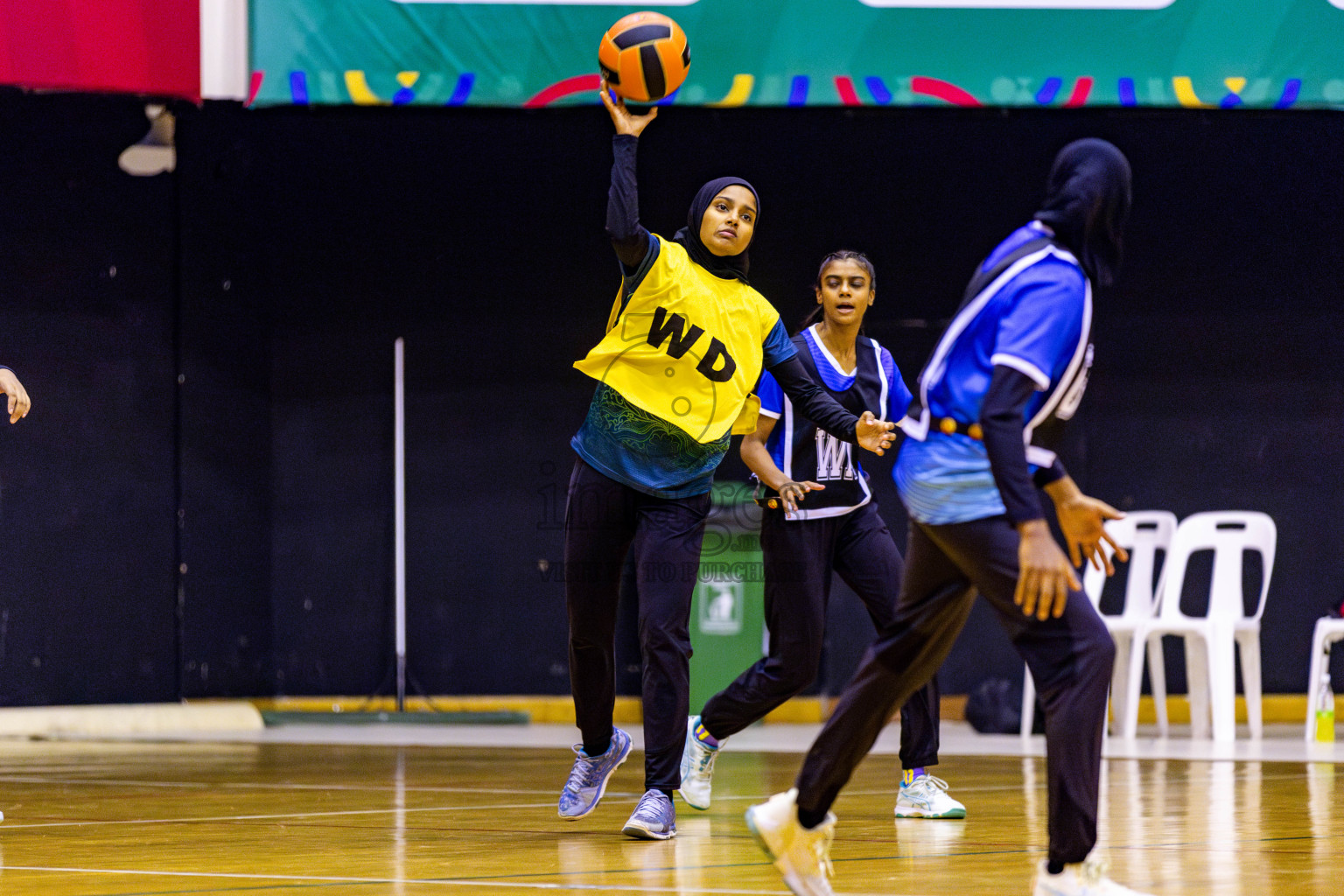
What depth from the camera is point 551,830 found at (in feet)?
16.0

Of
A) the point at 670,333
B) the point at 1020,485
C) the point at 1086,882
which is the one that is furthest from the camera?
the point at 670,333

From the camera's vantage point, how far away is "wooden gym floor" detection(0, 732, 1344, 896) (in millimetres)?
3805

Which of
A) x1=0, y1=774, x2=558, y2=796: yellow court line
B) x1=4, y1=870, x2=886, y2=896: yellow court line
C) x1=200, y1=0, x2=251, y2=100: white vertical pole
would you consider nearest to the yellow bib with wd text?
x1=4, y1=870, x2=886, y2=896: yellow court line

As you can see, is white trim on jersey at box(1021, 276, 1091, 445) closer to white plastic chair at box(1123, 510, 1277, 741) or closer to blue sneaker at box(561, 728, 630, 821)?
blue sneaker at box(561, 728, 630, 821)

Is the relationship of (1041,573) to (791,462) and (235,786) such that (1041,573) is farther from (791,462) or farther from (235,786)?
(235,786)

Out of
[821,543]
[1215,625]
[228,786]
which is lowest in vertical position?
[228,786]

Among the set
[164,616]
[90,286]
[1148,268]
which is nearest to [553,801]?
[164,616]

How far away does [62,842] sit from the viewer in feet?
15.3

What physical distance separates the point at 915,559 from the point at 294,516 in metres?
7.18

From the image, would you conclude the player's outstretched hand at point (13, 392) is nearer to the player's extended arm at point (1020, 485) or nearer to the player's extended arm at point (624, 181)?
the player's extended arm at point (624, 181)

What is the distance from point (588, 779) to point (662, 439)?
1.09m

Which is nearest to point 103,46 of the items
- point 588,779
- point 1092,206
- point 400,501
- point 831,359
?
point 400,501

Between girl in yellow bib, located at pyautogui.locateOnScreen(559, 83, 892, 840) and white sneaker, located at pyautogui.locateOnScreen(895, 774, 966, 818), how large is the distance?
34.7 inches

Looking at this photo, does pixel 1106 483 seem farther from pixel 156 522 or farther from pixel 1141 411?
pixel 156 522
